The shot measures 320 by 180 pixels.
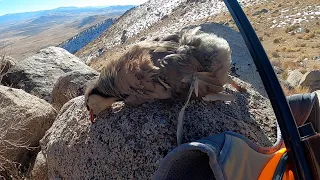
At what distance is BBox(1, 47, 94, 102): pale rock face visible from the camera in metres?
4.90

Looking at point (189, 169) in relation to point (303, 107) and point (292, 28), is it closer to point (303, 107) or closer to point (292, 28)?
point (303, 107)

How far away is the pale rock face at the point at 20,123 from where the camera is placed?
3232 mm

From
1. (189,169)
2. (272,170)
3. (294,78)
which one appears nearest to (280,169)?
(272,170)

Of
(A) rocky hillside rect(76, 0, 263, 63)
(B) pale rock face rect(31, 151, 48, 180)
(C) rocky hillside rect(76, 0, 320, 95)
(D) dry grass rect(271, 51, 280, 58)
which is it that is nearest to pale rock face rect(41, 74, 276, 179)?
(B) pale rock face rect(31, 151, 48, 180)

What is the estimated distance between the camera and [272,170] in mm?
1552

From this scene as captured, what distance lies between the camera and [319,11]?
2220 centimetres

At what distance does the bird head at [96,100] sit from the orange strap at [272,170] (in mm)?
809

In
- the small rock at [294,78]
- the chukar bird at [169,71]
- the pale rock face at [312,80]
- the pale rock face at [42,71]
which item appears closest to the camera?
the chukar bird at [169,71]

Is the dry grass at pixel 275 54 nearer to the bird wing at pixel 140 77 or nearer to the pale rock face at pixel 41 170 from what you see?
the pale rock face at pixel 41 170

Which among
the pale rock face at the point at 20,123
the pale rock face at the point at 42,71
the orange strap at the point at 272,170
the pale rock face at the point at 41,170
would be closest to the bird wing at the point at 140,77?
the orange strap at the point at 272,170

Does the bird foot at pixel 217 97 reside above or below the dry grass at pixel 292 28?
above

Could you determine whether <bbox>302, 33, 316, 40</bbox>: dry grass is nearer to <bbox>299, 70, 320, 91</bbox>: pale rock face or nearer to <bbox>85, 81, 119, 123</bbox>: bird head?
<bbox>299, 70, 320, 91</bbox>: pale rock face

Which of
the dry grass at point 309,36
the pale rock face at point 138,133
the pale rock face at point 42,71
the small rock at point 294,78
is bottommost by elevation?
the dry grass at point 309,36

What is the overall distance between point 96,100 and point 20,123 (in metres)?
1.53
